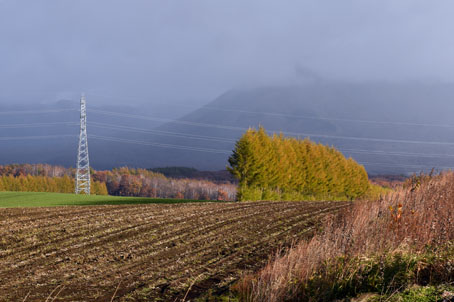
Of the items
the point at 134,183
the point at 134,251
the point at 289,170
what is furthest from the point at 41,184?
the point at 134,251

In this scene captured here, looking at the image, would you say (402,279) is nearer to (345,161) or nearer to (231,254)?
(231,254)

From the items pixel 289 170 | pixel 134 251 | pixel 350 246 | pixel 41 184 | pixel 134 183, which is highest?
pixel 350 246

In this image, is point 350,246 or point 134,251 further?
point 134,251

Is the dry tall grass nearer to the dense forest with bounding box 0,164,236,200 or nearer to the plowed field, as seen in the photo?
the plowed field

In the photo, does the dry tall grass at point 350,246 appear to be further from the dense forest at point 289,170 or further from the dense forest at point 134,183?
the dense forest at point 134,183

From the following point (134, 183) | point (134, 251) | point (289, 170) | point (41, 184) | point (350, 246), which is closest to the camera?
point (350, 246)

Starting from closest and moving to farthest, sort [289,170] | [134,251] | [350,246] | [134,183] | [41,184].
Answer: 1. [350,246]
2. [134,251]
3. [289,170]
4. [41,184]
5. [134,183]

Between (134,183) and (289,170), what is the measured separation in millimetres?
77265

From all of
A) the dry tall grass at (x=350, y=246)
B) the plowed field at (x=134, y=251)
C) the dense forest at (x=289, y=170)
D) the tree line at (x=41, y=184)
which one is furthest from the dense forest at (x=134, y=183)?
the dry tall grass at (x=350, y=246)

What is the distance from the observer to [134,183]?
129 m

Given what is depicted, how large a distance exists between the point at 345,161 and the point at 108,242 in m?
79.3

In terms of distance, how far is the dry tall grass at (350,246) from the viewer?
6934 mm

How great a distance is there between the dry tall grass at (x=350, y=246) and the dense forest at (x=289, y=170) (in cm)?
2625

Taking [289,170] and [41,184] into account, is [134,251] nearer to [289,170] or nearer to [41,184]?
[289,170]
